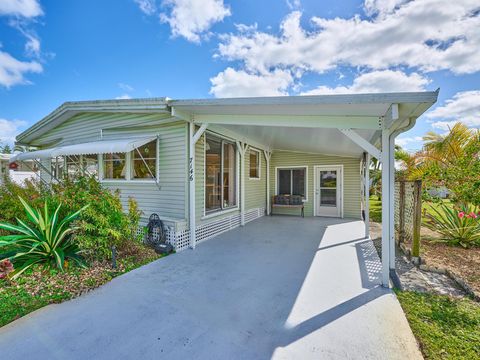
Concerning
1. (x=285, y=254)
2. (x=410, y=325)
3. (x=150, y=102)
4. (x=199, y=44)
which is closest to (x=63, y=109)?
(x=150, y=102)

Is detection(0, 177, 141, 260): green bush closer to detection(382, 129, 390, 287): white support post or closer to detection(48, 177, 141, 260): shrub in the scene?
detection(48, 177, 141, 260): shrub

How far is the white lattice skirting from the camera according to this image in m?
5.42

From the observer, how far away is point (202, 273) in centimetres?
411

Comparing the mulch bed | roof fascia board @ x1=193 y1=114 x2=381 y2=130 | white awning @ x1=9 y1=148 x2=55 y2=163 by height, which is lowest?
the mulch bed

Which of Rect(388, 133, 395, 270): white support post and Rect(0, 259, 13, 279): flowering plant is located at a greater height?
Rect(388, 133, 395, 270): white support post

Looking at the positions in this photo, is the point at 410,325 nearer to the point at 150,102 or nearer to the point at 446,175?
the point at 446,175

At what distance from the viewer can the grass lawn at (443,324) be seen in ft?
7.28

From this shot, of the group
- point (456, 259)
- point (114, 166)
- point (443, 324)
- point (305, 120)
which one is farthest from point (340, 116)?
point (114, 166)

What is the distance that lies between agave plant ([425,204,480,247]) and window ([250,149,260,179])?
5.75 meters

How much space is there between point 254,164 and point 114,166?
511cm

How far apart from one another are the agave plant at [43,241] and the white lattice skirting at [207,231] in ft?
5.93

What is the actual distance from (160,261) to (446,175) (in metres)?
5.72

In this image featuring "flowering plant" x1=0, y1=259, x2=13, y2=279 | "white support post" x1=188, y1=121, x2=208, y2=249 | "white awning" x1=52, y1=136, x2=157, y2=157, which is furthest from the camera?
"white support post" x1=188, y1=121, x2=208, y2=249

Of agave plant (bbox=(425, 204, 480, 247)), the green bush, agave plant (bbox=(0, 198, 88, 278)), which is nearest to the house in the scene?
the green bush
